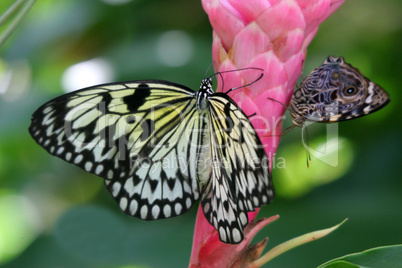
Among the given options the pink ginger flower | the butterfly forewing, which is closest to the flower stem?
the pink ginger flower

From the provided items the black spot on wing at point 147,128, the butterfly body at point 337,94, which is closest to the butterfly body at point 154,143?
the black spot on wing at point 147,128

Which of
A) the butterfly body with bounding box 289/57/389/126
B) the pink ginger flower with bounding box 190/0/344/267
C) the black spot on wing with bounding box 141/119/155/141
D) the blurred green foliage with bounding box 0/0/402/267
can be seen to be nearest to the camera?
the pink ginger flower with bounding box 190/0/344/267

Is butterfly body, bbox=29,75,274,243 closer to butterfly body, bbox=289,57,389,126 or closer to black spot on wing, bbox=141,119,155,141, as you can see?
black spot on wing, bbox=141,119,155,141

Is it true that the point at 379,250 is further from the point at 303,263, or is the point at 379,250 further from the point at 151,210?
the point at 303,263

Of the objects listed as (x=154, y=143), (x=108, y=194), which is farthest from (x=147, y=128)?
(x=108, y=194)

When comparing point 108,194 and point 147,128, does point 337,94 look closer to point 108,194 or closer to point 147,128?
point 147,128

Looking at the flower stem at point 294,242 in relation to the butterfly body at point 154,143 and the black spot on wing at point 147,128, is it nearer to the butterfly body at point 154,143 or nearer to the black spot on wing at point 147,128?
the butterfly body at point 154,143
